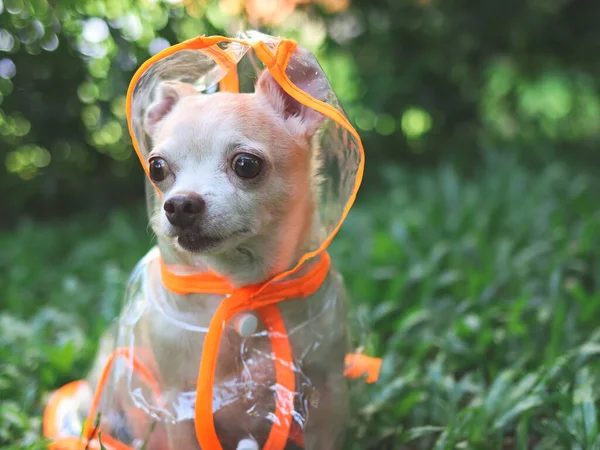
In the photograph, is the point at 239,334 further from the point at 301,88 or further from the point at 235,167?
the point at 301,88

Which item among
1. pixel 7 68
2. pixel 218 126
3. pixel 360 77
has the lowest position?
pixel 360 77

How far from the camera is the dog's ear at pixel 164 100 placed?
1732mm

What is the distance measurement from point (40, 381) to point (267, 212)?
152cm

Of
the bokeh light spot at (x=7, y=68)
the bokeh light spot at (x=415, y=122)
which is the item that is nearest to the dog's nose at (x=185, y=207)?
the bokeh light spot at (x=7, y=68)

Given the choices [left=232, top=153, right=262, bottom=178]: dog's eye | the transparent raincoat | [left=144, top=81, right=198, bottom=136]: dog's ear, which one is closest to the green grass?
the transparent raincoat

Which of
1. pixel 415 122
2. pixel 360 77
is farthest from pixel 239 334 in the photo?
pixel 415 122

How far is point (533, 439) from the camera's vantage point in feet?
7.07

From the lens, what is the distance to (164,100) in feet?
5.73

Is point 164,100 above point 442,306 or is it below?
above

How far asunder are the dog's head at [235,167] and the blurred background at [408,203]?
0.92 meters

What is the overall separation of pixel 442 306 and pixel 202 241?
5.58 feet

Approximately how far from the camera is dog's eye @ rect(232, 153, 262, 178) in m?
1.54

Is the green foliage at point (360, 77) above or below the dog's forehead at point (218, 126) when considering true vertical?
below

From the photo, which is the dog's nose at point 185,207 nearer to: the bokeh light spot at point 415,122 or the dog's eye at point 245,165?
the dog's eye at point 245,165
